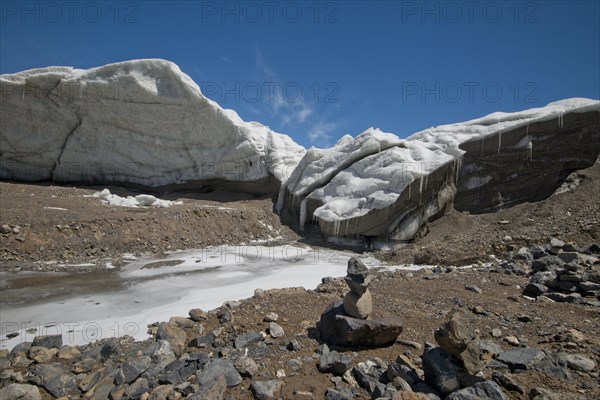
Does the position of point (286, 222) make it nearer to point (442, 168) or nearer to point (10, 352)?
point (442, 168)

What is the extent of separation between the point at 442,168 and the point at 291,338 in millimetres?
11794

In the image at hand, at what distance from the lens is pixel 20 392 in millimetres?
3232

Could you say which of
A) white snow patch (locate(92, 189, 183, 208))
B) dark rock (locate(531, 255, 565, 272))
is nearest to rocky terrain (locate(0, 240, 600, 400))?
dark rock (locate(531, 255, 565, 272))

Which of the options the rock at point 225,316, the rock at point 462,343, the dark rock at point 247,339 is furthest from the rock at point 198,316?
the rock at point 462,343

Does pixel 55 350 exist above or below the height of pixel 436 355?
below

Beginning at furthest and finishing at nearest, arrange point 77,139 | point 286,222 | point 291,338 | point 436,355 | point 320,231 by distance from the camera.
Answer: point 77,139
point 286,222
point 320,231
point 291,338
point 436,355

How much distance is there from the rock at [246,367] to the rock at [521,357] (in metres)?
2.53

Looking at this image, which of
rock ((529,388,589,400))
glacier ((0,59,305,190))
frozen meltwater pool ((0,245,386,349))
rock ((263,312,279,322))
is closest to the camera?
rock ((529,388,589,400))

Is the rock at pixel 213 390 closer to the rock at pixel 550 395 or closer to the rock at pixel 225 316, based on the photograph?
the rock at pixel 225 316

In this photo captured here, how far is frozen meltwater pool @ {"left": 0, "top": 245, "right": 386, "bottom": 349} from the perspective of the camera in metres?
5.39

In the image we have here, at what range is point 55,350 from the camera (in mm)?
4293

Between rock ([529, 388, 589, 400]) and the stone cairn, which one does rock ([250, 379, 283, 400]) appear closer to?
the stone cairn

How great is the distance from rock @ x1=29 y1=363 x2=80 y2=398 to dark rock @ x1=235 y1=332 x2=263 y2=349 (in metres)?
1.68

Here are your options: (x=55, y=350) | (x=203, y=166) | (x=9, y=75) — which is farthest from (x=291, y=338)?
(x=9, y=75)
